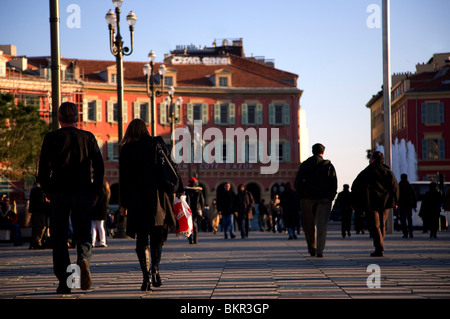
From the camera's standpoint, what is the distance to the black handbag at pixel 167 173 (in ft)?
30.8

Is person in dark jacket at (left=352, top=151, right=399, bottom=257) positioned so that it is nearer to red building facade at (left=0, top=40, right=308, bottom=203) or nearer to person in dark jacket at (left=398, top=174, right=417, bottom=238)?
person in dark jacket at (left=398, top=174, right=417, bottom=238)

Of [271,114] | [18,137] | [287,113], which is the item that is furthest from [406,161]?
[18,137]

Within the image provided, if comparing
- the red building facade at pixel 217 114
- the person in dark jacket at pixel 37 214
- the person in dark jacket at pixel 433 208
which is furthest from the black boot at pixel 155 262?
the red building facade at pixel 217 114

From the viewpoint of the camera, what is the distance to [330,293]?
8.52m

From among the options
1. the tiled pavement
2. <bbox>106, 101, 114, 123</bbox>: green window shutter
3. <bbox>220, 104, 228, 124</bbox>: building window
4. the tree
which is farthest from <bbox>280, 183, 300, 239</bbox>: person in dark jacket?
<bbox>220, 104, 228, 124</bbox>: building window

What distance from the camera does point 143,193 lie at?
9305mm

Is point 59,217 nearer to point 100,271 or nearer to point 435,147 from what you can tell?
point 100,271

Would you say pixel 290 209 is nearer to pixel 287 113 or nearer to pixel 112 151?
pixel 112 151

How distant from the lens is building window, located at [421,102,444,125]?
76375 mm

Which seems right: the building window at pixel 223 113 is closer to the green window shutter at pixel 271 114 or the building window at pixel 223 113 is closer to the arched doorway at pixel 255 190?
the green window shutter at pixel 271 114

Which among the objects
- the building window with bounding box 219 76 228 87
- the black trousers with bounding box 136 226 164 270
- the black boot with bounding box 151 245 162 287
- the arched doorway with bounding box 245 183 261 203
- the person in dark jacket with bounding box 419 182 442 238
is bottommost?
the arched doorway with bounding box 245 183 261 203

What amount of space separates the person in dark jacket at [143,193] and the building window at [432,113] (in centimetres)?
6963

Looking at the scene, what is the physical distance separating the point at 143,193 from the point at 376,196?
7.21m

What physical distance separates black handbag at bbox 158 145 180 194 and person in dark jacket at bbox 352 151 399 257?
6.76m
